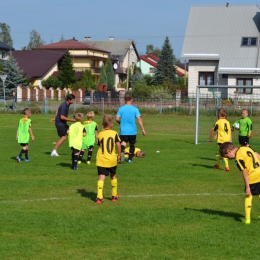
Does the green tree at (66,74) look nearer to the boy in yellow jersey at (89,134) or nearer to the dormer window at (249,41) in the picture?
the dormer window at (249,41)

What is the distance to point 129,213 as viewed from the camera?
927cm

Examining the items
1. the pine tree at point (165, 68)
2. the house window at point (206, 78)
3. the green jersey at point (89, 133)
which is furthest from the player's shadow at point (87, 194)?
the pine tree at point (165, 68)

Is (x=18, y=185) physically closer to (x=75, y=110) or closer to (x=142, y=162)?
(x=142, y=162)

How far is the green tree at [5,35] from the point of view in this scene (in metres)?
136

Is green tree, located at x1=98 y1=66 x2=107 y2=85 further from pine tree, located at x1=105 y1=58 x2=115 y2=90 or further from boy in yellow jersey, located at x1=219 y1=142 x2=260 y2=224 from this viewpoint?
boy in yellow jersey, located at x1=219 y1=142 x2=260 y2=224

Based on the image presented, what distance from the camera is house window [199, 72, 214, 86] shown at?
52500 mm

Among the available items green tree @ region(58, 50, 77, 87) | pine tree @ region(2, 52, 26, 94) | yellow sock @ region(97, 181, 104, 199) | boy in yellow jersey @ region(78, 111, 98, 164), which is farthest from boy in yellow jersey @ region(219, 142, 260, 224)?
green tree @ region(58, 50, 77, 87)

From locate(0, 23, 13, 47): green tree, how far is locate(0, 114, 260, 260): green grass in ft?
409

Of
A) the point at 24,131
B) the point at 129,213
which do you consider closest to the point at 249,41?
the point at 24,131

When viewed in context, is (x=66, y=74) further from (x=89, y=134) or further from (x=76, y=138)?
(x=76, y=138)

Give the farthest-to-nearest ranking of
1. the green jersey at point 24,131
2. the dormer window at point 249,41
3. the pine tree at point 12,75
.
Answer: the pine tree at point 12,75, the dormer window at point 249,41, the green jersey at point 24,131

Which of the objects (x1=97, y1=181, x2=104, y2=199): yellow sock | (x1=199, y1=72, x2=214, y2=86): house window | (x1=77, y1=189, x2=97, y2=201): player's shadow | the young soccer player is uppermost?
(x1=199, y1=72, x2=214, y2=86): house window

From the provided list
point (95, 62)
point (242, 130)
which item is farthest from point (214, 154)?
point (95, 62)

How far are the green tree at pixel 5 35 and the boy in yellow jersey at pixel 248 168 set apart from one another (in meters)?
133
